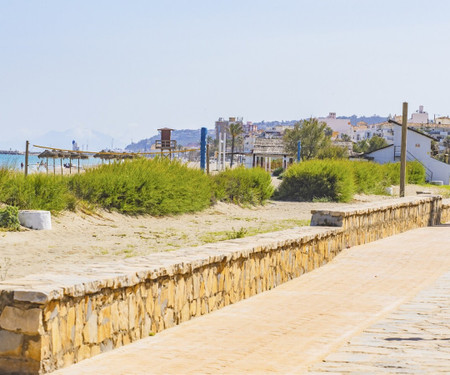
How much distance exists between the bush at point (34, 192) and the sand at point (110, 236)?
0.33 m

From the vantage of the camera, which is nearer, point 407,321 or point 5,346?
point 5,346

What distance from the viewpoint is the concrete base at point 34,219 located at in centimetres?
1509

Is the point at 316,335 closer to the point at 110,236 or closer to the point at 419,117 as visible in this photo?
the point at 110,236

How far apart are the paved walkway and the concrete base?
6.17 meters

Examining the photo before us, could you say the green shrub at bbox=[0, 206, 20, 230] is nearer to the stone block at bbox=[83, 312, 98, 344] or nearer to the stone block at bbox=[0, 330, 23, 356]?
the stone block at bbox=[83, 312, 98, 344]

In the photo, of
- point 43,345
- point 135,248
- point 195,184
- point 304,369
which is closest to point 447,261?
point 135,248

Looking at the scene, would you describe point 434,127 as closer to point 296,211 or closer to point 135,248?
point 296,211

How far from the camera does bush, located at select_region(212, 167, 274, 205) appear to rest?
24892 millimetres

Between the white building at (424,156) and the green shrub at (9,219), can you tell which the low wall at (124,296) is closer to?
the green shrub at (9,219)

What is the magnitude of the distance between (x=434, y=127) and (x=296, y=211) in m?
129

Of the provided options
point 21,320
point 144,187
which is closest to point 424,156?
point 144,187

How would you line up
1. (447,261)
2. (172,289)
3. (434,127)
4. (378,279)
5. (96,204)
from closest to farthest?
(172,289)
(378,279)
(447,261)
(96,204)
(434,127)

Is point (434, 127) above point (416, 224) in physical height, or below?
above

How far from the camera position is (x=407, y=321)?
745 centimetres
